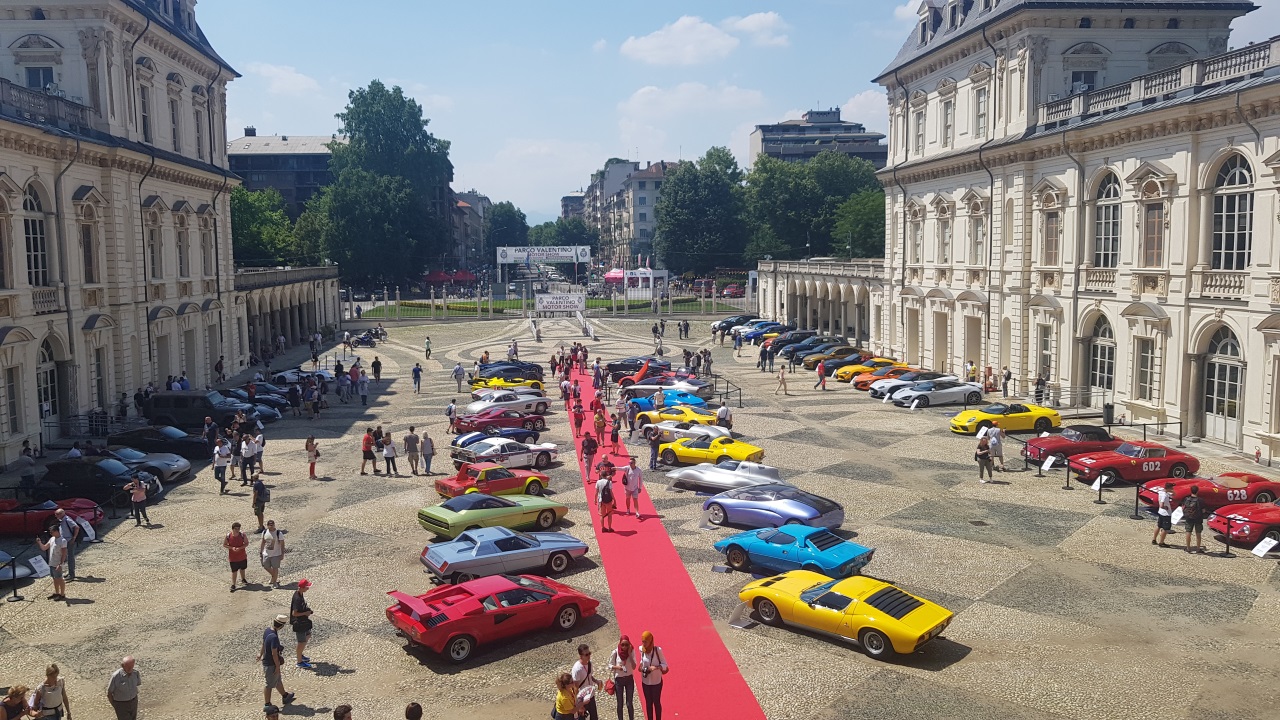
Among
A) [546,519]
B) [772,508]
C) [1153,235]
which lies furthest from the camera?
[1153,235]

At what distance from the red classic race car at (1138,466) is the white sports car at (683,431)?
10279mm

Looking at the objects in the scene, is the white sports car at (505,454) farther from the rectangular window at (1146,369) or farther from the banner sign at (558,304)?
the banner sign at (558,304)

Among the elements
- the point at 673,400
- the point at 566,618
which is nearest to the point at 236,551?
the point at 566,618

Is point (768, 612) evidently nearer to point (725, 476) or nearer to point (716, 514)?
point (716, 514)

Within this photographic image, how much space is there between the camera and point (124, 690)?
489 inches

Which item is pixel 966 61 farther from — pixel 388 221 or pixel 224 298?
pixel 388 221

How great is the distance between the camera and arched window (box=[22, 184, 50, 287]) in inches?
1233


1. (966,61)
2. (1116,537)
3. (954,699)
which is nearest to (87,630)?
(954,699)

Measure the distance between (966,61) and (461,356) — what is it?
3408cm

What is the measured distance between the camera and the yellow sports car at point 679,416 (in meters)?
34.4

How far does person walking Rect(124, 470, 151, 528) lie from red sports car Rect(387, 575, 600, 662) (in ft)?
33.8

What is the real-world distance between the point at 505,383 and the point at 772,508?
2419cm

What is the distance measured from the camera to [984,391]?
4334cm

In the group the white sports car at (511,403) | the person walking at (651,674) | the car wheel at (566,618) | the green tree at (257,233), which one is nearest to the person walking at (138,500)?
the car wheel at (566,618)
